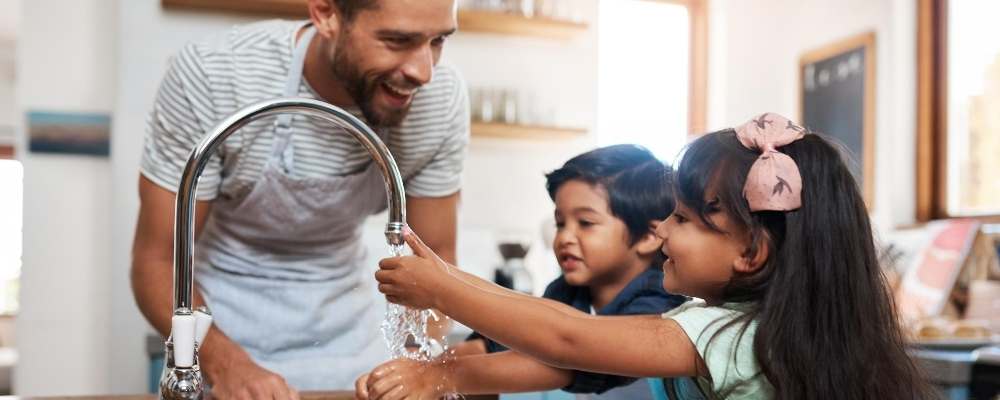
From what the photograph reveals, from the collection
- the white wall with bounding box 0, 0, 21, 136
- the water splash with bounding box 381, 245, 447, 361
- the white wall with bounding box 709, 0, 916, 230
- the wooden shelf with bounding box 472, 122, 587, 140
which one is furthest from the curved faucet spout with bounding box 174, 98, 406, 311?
the white wall with bounding box 0, 0, 21, 136

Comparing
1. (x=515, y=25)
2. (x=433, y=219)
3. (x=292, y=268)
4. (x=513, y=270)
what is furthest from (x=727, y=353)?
(x=515, y=25)

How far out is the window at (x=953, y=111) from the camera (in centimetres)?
373

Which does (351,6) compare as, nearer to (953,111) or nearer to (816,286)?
(816,286)

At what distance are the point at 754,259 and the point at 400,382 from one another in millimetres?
390

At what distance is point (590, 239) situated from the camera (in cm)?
141

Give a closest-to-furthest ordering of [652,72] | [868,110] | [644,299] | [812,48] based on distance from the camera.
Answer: [644,299] < [868,110] < [812,48] < [652,72]

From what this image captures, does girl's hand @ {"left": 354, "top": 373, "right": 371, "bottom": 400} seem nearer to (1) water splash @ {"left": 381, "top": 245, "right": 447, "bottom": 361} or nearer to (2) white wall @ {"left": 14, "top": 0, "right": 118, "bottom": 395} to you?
(1) water splash @ {"left": 381, "top": 245, "right": 447, "bottom": 361}

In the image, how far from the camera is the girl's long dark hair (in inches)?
36.6

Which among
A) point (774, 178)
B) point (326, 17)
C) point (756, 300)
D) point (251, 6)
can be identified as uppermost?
point (251, 6)

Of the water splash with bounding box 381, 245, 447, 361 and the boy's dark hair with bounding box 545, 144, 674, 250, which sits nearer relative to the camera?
the water splash with bounding box 381, 245, 447, 361

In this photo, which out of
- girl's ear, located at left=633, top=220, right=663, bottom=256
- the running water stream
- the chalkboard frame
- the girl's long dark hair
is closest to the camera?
the girl's long dark hair

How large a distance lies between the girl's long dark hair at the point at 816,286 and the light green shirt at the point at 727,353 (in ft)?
0.04

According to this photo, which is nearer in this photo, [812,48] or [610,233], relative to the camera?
[610,233]

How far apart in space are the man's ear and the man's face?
24mm
